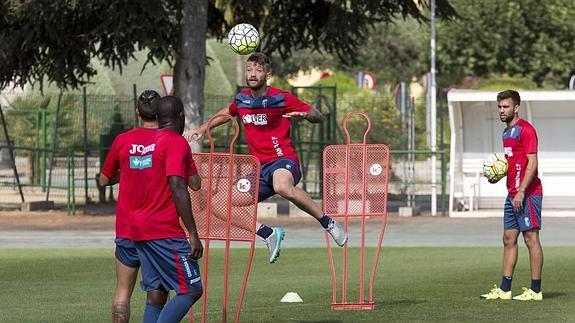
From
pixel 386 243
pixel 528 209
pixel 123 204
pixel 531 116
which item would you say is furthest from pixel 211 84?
pixel 123 204

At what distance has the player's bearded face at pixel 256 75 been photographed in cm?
1243

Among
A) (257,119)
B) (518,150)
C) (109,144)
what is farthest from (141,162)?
(109,144)

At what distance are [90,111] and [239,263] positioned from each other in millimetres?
16813

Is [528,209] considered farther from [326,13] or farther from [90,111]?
[90,111]

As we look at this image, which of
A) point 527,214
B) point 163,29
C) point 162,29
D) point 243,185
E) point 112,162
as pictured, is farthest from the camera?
point 163,29

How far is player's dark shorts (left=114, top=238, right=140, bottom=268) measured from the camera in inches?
380

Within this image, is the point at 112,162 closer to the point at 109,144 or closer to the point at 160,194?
the point at 160,194

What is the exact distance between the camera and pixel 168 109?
9.34m

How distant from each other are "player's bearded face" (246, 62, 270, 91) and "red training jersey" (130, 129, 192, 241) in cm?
317

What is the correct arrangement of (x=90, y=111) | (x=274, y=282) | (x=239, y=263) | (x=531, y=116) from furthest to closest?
1. (x=90, y=111)
2. (x=531, y=116)
3. (x=239, y=263)
4. (x=274, y=282)

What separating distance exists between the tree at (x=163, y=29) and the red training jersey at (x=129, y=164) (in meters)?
17.7

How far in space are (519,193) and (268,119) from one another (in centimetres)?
256

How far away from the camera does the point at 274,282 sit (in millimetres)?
16172

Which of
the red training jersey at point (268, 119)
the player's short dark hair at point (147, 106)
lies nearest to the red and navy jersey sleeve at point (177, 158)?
the player's short dark hair at point (147, 106)
